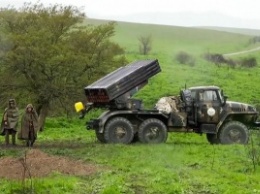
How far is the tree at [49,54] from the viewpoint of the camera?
90.2 feet

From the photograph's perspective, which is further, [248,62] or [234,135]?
[248,62]

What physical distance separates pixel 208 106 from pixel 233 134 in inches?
53.7

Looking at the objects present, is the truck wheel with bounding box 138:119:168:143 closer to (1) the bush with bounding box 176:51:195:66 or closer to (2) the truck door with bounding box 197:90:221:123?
(2) the truck door with bounding box 197:90:221:123

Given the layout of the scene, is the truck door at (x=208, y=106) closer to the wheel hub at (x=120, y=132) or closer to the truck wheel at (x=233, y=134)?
the truck wheel at (x=233, y=134)

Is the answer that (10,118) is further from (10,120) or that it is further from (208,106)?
(208,106)

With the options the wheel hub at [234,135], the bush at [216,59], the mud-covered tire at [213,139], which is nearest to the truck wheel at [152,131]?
the mud-covered tire at [213,139]

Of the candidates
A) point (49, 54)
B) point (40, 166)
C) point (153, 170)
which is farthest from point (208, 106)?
point (49, 54)

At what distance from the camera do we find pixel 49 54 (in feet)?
90.1

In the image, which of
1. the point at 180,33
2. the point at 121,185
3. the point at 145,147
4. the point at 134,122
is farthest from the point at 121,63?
the point at 180,33

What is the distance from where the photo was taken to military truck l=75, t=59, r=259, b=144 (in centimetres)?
2067

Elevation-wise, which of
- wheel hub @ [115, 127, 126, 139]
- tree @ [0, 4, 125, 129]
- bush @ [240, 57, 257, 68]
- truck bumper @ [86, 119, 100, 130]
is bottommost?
wheel hub @ [115, 127, 126, 139]

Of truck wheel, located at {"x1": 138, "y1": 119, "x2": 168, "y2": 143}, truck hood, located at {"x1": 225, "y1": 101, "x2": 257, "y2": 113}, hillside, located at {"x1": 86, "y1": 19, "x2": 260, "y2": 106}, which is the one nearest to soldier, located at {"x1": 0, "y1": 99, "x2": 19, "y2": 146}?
truck wheel, located at {"x1": 138, "y1": 119, "x2": 168, "y2": 143}

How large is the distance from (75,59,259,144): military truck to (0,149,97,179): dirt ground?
4492mm

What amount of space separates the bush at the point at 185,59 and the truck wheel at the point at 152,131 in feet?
133
